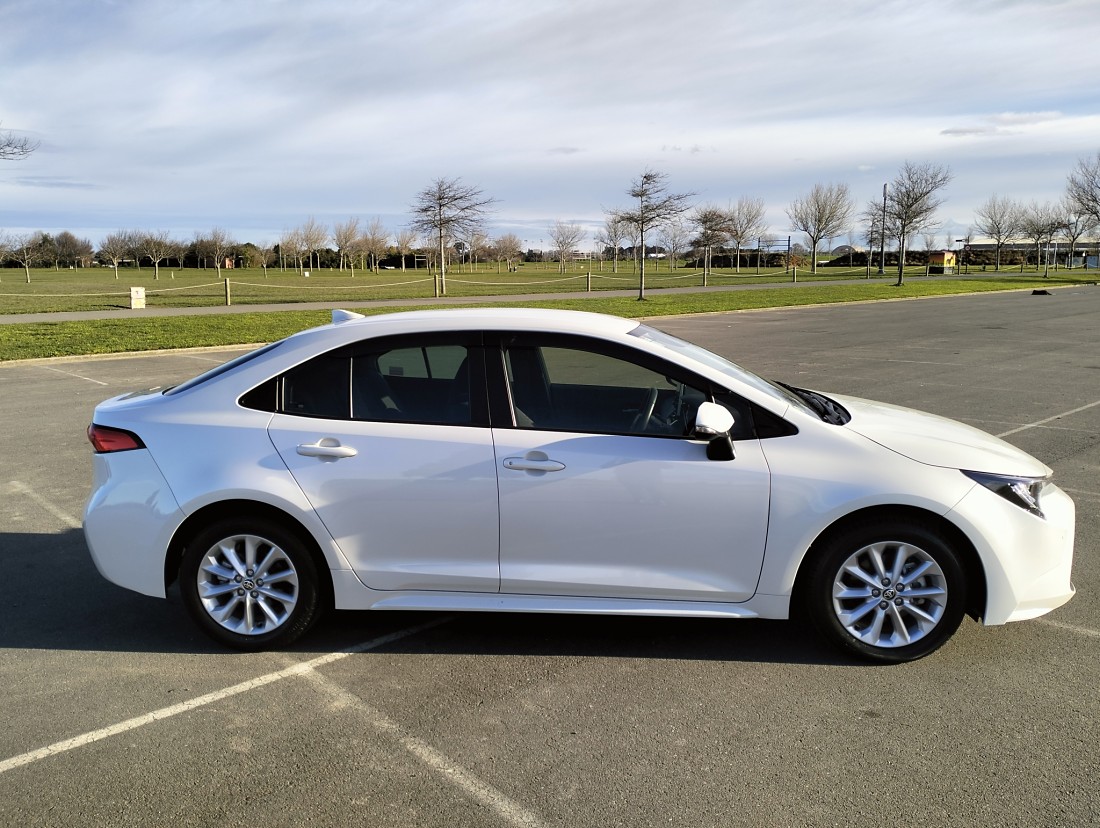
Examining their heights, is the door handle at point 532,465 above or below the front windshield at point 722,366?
below

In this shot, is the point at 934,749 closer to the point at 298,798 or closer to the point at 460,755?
the point at 460,755

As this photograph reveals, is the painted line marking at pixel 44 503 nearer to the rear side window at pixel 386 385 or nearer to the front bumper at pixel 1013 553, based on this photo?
the rear side window at pixel 386 385

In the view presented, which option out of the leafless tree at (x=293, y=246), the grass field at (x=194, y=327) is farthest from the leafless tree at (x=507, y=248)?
the grass field at (x=194, y=327)

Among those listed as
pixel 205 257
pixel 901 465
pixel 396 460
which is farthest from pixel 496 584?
pixel 205 257

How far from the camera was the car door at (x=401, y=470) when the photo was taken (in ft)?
12.4

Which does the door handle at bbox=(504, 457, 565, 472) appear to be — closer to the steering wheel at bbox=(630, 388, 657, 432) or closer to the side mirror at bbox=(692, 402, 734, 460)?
the steering wheel at bbox=(630, 388, 657, 432)

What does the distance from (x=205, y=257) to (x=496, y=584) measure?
105 meters

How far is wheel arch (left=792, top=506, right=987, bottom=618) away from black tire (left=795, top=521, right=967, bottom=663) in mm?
19

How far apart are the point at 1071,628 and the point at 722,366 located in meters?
2.14

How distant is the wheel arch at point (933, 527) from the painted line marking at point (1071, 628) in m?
0.83

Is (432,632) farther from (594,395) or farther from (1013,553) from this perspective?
(1013,553)

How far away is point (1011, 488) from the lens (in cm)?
377

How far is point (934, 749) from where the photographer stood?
125 inches

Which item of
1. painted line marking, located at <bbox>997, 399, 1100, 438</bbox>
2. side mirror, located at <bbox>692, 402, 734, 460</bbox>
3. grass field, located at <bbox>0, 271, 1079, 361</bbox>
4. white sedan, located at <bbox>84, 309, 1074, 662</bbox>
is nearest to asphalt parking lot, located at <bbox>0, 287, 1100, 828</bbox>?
white sedan, located at <bbox>84, 309, 1074, 662</bbox>
